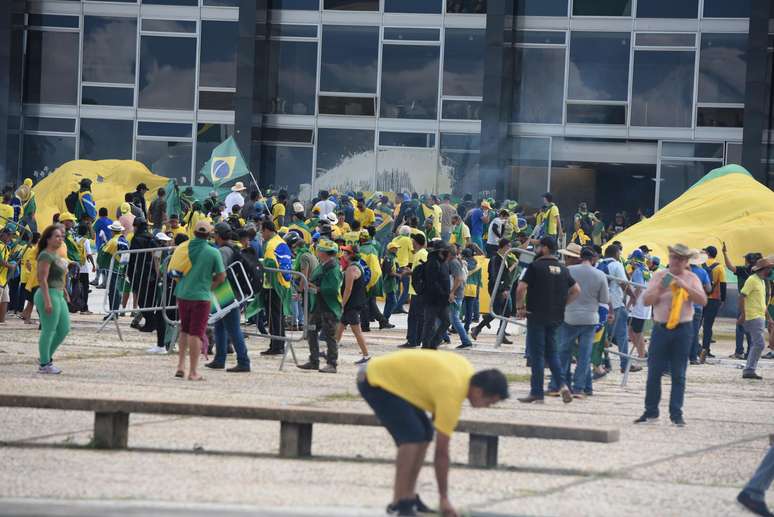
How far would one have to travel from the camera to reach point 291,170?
39719mm

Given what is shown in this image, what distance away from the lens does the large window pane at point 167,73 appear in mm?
39750

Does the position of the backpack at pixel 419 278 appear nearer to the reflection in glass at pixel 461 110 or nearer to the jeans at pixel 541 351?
the jeans at pixel 541 351

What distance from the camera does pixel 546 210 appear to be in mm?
30125

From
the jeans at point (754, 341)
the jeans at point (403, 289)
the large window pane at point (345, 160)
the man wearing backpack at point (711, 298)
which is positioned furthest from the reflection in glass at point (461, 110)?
the jeans at point (754, 341)

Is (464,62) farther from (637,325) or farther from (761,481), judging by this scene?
(761,481)

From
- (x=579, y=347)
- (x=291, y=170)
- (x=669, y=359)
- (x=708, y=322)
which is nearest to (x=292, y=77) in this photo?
(x=291, y=170)

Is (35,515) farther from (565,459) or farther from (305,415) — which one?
(565,459)

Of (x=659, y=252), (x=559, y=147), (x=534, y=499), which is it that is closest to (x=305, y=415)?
(x=534, y=499)

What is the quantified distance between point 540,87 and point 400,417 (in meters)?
31.5

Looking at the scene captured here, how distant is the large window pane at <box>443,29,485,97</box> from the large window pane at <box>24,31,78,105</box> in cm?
1008

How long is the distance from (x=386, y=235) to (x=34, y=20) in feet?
50.6

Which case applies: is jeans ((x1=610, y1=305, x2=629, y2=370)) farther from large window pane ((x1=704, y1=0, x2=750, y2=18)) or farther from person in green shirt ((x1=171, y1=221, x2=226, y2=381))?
large window pane ((x1=704, y1=0, x2=750, y2=18))

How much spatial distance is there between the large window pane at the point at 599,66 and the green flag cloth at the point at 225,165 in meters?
10.5

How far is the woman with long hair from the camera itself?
1434cm
